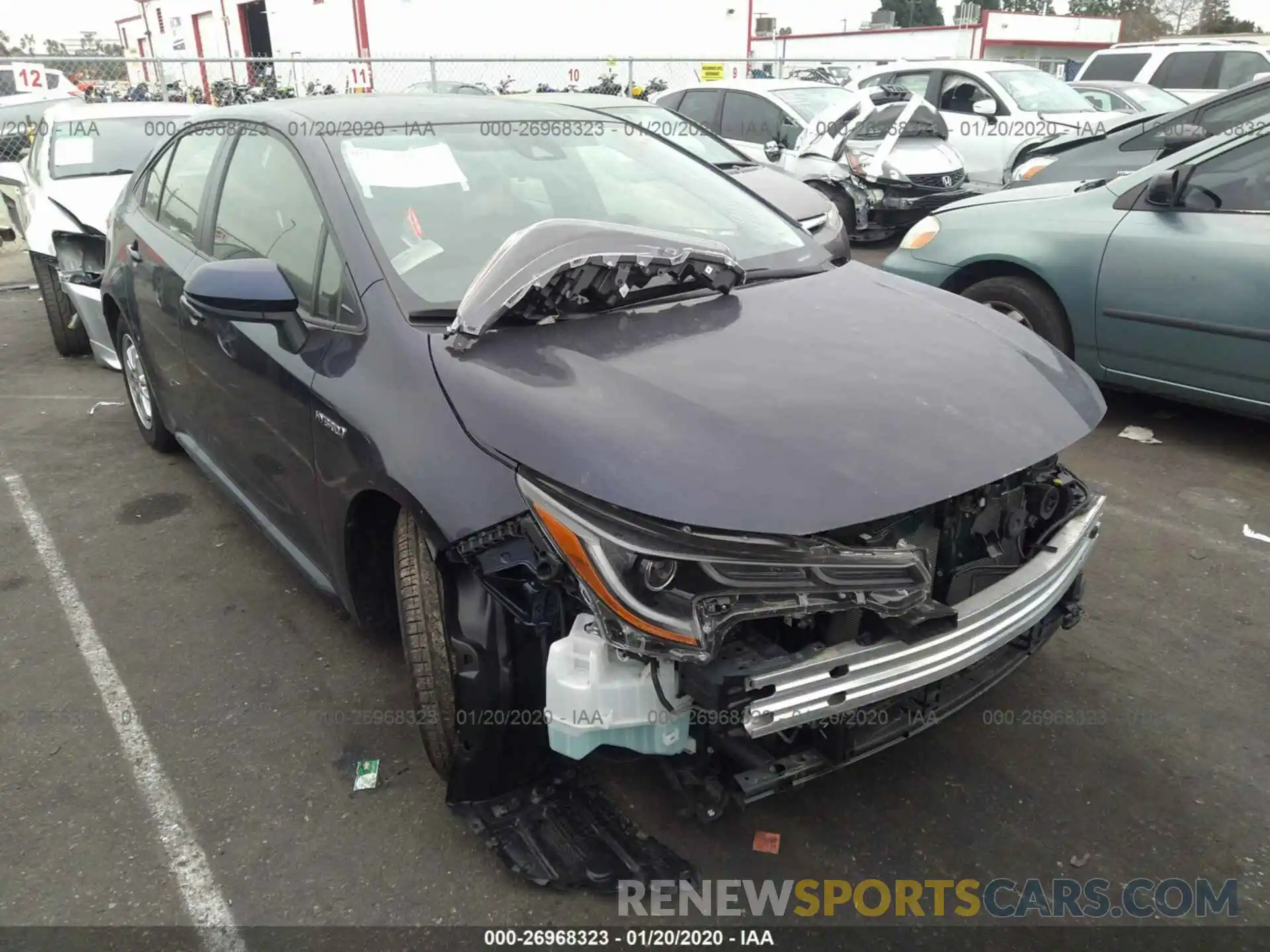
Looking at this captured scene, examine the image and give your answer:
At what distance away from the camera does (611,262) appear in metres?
2.44

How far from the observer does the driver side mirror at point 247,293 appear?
8.57 ft

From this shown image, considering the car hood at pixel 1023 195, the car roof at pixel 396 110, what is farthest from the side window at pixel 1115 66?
the car roof at pixel 396 110

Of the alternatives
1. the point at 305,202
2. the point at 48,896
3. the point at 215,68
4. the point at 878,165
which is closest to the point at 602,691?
the point at 48,896

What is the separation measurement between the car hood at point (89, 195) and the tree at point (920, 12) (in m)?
66.9

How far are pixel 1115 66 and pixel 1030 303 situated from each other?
1197 cm

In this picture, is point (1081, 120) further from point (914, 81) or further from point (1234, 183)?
point (1234, 183)

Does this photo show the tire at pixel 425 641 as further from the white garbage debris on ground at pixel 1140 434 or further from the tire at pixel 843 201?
the tire at pixel 843 201

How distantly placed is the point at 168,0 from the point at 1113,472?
4197cm

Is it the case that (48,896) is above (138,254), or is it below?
below

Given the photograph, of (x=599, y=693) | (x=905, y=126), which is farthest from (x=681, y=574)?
(x=905, y=126)

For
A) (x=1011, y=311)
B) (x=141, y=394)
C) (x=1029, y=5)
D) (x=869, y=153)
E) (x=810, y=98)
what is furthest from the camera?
(x=1029, y=5)

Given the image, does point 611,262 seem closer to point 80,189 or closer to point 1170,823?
point 1170,823

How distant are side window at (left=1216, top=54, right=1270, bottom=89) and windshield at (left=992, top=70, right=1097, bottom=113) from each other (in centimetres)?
338

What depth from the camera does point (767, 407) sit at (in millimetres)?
2166
